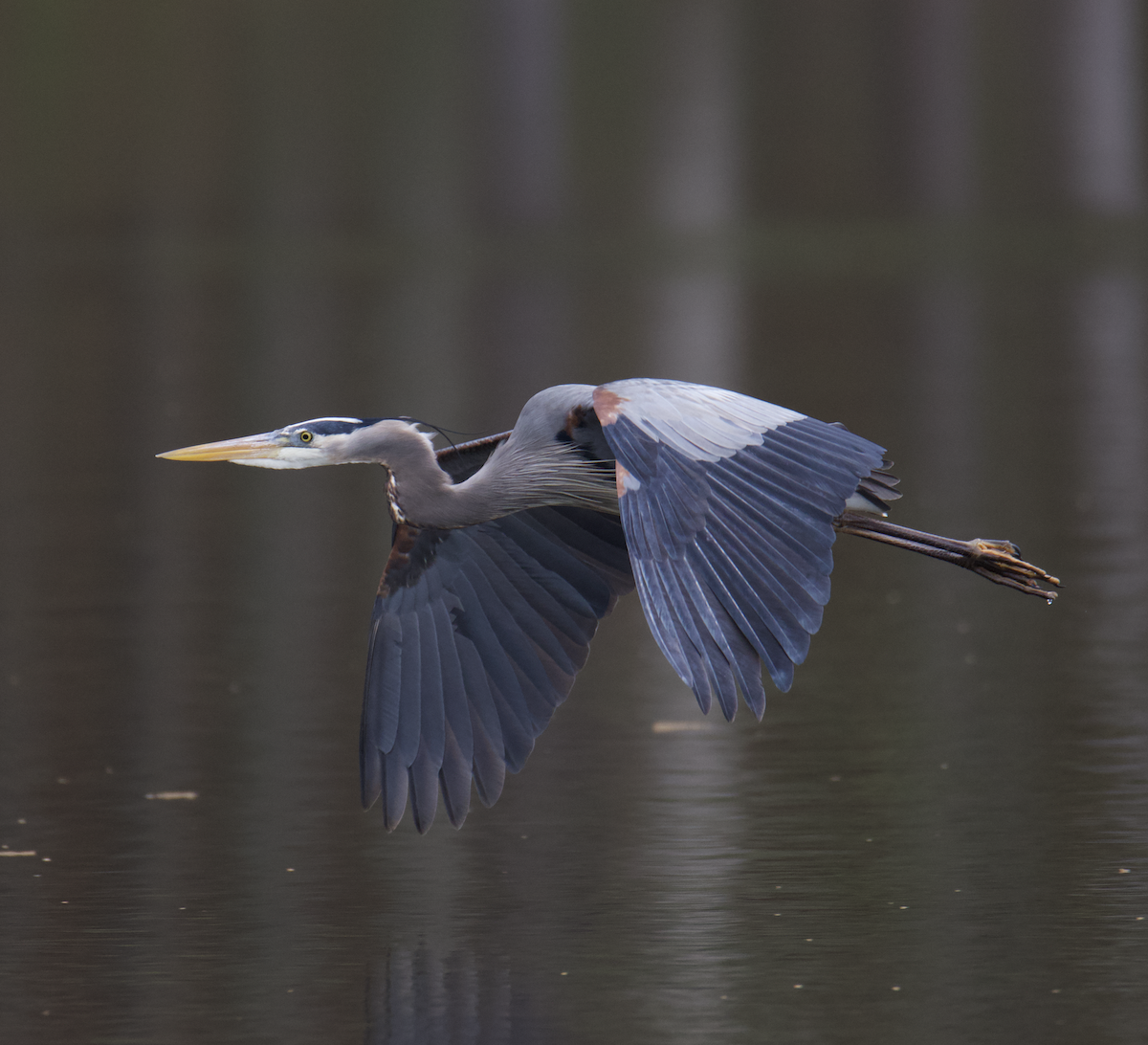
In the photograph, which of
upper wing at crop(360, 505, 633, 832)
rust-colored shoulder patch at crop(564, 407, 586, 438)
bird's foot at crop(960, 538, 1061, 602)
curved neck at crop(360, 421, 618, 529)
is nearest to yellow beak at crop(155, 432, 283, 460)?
curved neck at crop(360, 421, 618, 529)

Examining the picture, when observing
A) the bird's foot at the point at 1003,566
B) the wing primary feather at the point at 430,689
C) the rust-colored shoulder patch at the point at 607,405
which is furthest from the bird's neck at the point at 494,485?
the bird's foot at the point at 1003,566

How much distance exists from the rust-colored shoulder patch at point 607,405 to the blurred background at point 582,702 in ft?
4.32

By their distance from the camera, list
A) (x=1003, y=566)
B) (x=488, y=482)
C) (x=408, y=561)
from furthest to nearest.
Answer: (x=1003, y=566), (x=408, y=561), (x=488, y=482)

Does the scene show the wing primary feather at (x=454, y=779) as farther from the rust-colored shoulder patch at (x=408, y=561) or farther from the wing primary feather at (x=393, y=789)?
the rust-colored shoulder patch at (x=408, y=561)

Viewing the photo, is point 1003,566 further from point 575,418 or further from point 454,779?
point 454,779

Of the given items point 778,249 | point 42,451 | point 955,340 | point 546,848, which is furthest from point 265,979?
point 778,249

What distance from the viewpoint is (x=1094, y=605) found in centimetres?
1257

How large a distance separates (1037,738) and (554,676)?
2.09 meters

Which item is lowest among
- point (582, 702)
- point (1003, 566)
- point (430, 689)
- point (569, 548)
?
point (582, 702)

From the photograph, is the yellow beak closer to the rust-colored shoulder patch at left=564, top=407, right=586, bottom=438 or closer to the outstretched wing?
the rust-colored shoulder patch at left=564, top=407, right=586, bottom=438

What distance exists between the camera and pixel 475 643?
8.62 m

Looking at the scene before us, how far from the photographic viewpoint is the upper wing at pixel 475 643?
27.6 feet

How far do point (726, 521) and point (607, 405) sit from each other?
54cm

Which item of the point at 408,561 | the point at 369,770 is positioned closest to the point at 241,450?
the point at 408,561
